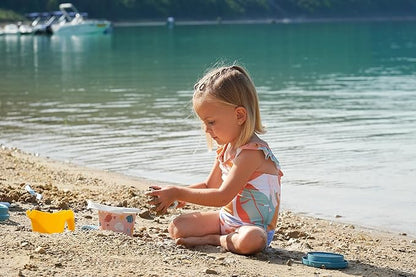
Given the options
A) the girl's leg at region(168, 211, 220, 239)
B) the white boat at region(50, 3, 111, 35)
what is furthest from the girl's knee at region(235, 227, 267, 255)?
the white boat at region(50, 3, 111, 35)

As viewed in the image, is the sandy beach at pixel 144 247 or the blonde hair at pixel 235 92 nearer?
the sandy beach at pixel 144 247

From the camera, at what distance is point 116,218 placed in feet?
20.0

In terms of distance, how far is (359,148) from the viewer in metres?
13.2

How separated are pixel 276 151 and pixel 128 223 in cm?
689

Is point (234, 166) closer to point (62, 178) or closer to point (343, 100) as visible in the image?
point (62, 178)

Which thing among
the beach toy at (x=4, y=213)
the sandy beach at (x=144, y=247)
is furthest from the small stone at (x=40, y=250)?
the beach toy at (x=4, y=213)

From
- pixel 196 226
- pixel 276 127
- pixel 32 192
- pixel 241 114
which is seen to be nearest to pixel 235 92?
pixel 241 114

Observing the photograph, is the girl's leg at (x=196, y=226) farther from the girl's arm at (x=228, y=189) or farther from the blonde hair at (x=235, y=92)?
the blonde hair at (x=235, y=92)

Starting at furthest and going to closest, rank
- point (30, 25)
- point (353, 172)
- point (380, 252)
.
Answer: point (30, 25) < point (353, 172) < point (380, 252)

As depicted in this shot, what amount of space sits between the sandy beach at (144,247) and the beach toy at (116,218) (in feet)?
0.43

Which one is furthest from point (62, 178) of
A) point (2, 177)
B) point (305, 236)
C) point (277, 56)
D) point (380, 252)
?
point (277, 56)

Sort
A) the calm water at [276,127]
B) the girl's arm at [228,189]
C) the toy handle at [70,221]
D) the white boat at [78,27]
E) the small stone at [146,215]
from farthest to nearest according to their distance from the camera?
the white boat at [78,27], the calm water at [276,127], the small stone at [146,215], the toy handle at [70,221], the girl's arm at [228,189]

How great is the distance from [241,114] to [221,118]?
0.13 metres

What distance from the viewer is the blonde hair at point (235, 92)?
596 centimetres
